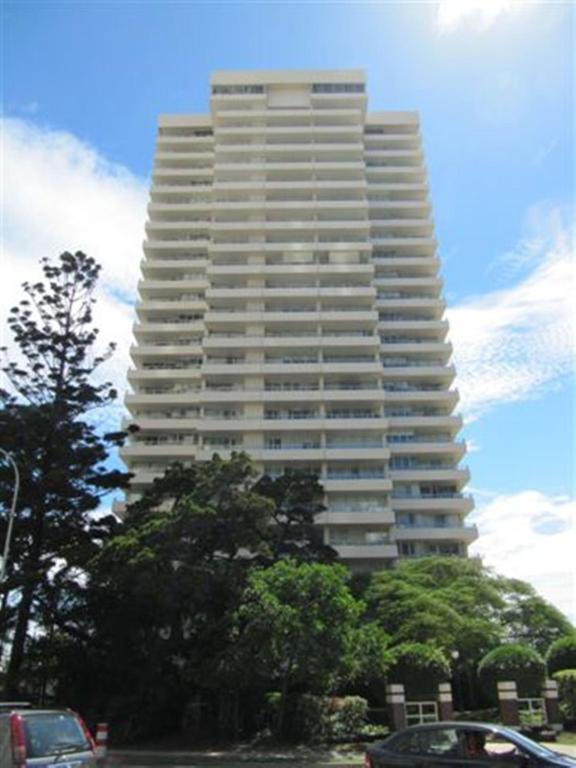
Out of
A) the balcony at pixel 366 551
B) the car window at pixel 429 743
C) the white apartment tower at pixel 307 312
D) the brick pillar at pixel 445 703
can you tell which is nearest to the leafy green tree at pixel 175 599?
the brick pillar at pixel 445 703

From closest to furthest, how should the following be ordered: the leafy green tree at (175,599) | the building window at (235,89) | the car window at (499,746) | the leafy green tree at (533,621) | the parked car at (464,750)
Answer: the parked car at (464,750)
the car window at (499,746)
the leafy green tree at (175,599)
the leafy green tree at (533,621)
the building window at (235,89)

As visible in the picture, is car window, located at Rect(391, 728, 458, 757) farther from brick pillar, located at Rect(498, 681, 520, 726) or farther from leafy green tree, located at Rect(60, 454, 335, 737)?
brick pillar, located at Rect(498, 681, 520, 726)

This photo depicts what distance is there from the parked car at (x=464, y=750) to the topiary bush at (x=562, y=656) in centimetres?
1828

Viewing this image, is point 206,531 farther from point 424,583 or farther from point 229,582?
point 424,583

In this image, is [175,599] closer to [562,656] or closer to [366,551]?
[562,656]

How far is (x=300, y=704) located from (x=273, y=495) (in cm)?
1373

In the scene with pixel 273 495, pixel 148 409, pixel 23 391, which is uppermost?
pixel 148 409

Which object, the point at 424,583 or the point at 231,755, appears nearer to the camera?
the point at 231,755

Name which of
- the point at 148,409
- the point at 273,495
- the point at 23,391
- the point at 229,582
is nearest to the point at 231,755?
the point at 229,582

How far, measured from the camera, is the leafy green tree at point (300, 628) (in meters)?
21.2

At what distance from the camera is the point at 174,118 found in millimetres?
71938

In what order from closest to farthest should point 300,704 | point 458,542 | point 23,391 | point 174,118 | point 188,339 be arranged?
1. point 300,704
2. point 23,391
3. point 458,542
4. point 188,339
5. point 174,118

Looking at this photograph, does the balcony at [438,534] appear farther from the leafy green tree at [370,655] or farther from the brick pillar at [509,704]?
the brick pillar at [509,704]

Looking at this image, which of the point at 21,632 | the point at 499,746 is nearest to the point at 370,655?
the point at 499,746
